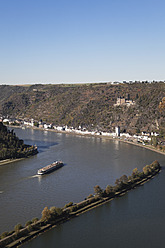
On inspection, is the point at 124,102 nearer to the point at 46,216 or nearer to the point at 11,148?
the point at 11,148

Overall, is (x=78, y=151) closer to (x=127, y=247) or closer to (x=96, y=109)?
(x=127, y=247)

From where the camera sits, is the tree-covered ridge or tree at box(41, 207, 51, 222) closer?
tree at box(41, 207, 51, 222)

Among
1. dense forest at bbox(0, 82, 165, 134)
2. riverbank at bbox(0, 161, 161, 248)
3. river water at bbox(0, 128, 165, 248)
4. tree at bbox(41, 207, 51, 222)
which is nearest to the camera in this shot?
riverbank at bbox(0, 161, 161, 248)

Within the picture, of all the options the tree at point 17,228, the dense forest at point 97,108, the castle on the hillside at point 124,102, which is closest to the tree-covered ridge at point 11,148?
the tree at point 17,228

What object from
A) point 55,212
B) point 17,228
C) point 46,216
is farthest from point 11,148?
point 17,228

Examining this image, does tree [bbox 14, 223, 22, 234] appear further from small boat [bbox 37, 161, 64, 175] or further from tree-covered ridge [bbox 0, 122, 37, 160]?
tree-covered ridge [bbox 0, 122, 37, 160]

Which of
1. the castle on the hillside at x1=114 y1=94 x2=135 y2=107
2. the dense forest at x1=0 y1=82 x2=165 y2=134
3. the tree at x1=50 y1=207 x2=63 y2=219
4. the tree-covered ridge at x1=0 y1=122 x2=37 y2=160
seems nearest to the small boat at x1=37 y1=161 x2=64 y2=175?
the tree-covered ridge at x1=0 y1=122 x2=37 y2=160

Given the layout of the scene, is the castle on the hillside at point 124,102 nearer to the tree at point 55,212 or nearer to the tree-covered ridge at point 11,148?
the tree-covered ridge at point 11,148
